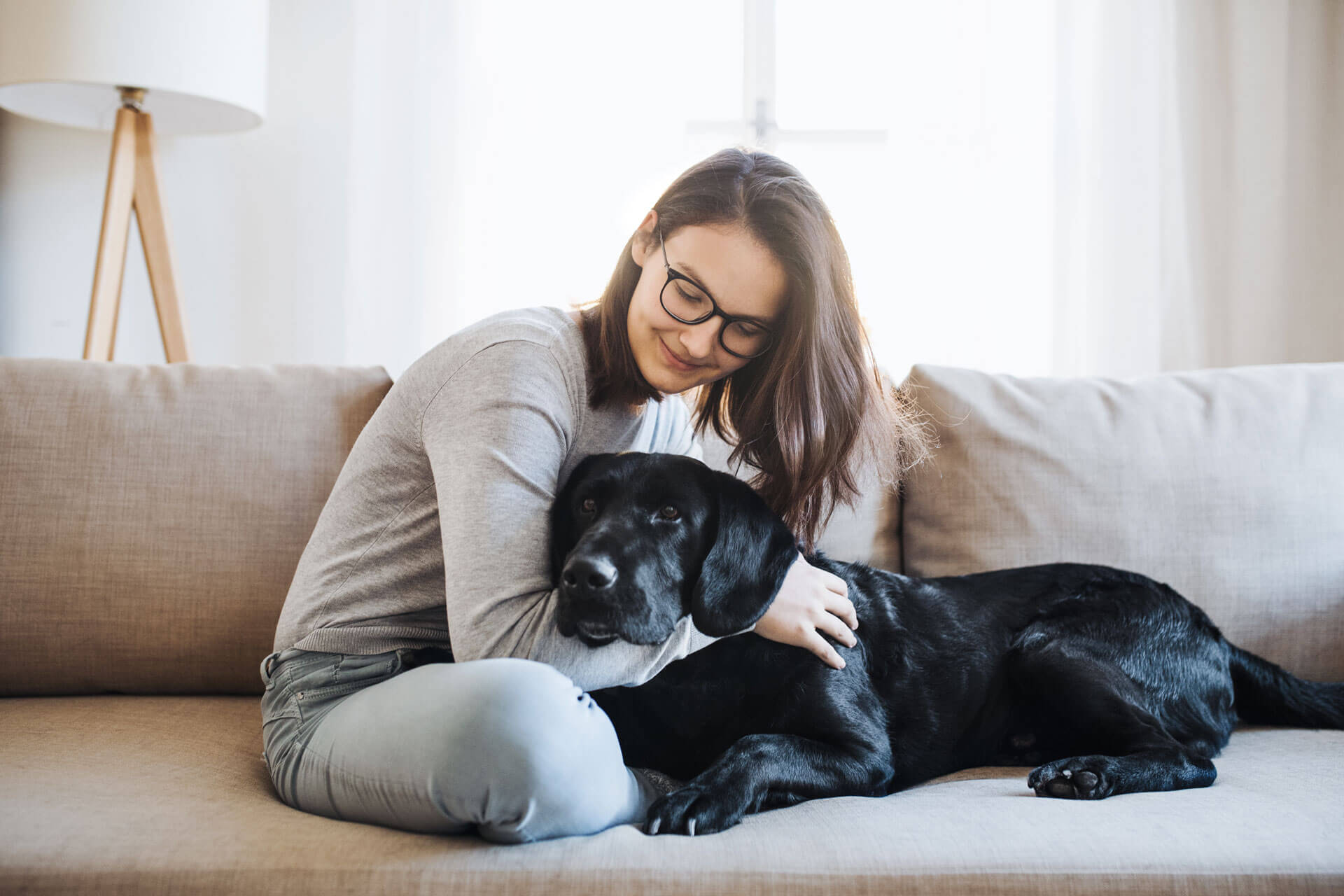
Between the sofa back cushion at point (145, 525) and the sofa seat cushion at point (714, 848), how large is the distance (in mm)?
A: 442

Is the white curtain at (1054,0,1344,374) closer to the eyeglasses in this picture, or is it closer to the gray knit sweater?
the eyeglasses

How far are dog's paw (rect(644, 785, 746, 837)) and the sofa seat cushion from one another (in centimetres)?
2

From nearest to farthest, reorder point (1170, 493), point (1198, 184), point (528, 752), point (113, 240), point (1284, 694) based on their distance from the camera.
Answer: point (528, 752) < point (1284, 694) < point (1170, 493) < point (113, 240) < point (1198, 184)

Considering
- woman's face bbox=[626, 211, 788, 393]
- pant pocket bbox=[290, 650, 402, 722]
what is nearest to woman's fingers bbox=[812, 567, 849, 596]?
woman's face bbox=[626, 211, 788, 393]

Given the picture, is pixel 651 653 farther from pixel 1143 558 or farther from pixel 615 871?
pixel 1143 558

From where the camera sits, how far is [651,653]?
49.2 inches

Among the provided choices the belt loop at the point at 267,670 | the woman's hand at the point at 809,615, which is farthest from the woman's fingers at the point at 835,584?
the belt loop at the point at 267,670

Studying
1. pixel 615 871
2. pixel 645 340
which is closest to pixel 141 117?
pixel 645 340

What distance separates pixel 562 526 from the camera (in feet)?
4.22

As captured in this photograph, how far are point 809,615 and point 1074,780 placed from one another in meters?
0.40

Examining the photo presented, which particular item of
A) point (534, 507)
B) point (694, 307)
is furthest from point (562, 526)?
point (694, 307)

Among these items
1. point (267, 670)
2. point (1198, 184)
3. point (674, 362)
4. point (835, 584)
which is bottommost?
point (267, 670)

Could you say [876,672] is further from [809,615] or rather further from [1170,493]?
[1170,493]

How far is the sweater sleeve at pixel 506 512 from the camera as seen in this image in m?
1.16
